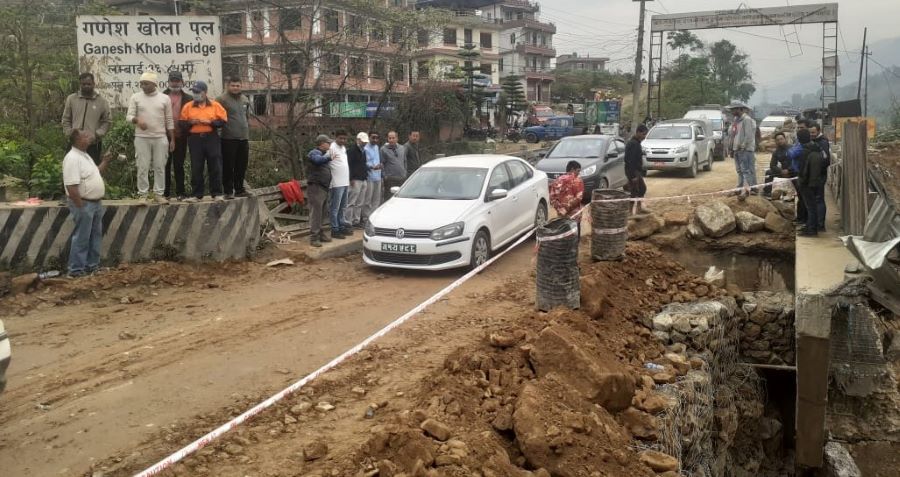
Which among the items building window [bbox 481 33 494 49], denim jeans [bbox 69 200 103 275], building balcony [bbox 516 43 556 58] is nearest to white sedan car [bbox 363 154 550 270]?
denim jeans [bbox 69 200 103 275]

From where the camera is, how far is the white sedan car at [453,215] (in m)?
9.52

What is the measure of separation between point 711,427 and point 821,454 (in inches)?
68.4

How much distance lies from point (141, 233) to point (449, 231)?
A: 4.18 meters

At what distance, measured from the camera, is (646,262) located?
922 centimetres

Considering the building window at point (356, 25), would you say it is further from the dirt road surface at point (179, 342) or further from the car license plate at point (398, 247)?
the car license plate at point (398, 247)

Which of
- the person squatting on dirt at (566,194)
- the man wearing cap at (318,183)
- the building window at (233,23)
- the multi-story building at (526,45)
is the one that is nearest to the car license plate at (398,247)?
the man wearing cap at (318,183)

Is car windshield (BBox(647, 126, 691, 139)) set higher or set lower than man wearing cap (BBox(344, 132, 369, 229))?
higher

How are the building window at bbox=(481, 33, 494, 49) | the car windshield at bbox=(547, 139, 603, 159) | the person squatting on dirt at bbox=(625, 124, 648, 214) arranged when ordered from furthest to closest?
the building window at bbox=(481, 33, 494, 49) < the car windshield at bbox=(547, 139, 603, 159) < the person squatting on dirt at bbox=(625, 124, 648, 214)

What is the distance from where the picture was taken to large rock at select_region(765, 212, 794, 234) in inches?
414

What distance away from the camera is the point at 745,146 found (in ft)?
43.9

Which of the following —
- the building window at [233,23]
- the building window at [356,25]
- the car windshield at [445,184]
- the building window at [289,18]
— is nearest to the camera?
the car windshield at [445,184]

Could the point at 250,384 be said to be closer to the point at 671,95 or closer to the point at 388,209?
the point at 388,209

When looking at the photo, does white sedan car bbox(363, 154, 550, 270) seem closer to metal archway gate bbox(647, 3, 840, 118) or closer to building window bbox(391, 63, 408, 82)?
building window bbox(391, 63, 408, 82)

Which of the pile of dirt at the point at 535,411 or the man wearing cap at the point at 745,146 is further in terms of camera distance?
the man wearing cap at the point at 745,146
